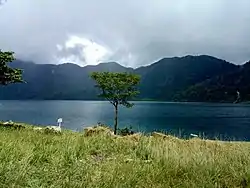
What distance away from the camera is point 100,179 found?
5.36 meters

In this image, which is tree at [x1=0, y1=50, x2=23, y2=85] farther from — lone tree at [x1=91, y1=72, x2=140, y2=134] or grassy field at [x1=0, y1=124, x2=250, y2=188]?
lone tree at [x1=91, y1=72, x2=140, y2=134]

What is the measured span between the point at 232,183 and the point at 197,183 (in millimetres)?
692

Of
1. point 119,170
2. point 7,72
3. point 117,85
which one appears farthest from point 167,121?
point 119,170

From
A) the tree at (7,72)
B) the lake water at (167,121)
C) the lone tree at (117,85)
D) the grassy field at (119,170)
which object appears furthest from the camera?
the lake water at (167,121)

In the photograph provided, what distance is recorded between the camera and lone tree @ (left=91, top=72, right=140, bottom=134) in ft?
102

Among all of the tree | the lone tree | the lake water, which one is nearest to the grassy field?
the tree

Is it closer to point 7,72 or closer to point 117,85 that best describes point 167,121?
point 117,85

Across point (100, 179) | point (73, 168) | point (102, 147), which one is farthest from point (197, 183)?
point (102, 147)

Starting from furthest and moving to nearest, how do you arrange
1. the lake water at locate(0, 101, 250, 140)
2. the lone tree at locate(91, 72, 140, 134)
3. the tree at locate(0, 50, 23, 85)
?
the lake water at locate(0, 101, 250, 140) < the lone tree at locate(91, 72, 140, 134) < the tree at locate(0, 50, 23, 85)

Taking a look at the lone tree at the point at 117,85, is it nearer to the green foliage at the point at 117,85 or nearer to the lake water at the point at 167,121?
the green foliage at the point at 117,85

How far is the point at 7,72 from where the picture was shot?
19.3 metres

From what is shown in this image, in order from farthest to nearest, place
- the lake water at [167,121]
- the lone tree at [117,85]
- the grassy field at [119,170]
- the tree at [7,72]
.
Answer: the lake water at [167,121], the lone tree at [117,85], the tree at [7,72], the grassy field at [119,170]

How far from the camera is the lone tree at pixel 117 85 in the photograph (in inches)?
1228

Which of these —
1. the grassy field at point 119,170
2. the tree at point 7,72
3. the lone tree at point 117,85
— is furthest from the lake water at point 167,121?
the grassy field at point 119,170
